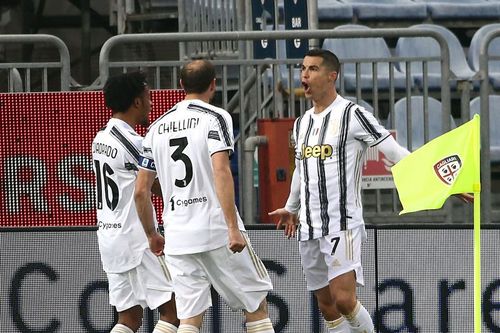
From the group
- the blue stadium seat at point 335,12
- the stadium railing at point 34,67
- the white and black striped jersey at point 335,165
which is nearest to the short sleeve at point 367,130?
the white and black striped jersey at point 335,165

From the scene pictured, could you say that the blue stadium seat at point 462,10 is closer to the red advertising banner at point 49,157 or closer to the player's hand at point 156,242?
the red advertising banner at point 49,157

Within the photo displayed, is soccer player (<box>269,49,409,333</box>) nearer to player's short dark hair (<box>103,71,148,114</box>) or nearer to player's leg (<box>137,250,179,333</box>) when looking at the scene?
player's leg (<box>137,250,179,333</box>)

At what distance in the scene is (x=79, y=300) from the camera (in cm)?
991

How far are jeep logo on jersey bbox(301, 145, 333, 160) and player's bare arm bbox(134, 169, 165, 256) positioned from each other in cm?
107

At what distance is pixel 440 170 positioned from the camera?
723 cm

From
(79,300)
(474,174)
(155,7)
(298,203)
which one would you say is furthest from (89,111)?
(155,7)

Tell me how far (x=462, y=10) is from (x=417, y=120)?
449 cm

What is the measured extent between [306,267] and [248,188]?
68.1 inches

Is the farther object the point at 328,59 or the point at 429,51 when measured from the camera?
the point at 429,51

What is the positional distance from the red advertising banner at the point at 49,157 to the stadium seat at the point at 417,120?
1842mm

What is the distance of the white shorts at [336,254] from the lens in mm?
8570

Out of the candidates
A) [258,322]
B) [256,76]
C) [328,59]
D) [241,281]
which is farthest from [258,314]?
[256,76]

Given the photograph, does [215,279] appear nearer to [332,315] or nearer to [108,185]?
[108,185]

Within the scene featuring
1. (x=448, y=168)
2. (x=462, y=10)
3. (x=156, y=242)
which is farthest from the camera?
(x=462, y=10)
